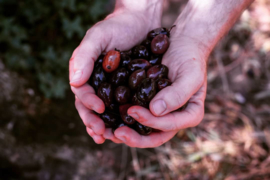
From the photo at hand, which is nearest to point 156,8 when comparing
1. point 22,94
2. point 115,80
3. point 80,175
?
point 115,80

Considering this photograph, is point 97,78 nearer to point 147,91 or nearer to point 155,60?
point 147,91

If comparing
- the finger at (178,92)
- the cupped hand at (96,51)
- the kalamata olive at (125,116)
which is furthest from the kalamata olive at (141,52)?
the kalamata olive at (125,116)

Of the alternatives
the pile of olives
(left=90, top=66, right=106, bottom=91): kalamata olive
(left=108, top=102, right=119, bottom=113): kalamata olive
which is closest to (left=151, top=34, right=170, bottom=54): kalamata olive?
the pile of olives

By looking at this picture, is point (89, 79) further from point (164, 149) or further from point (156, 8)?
point (164, 149)

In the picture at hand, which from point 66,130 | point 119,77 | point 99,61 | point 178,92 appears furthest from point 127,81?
point 66,130

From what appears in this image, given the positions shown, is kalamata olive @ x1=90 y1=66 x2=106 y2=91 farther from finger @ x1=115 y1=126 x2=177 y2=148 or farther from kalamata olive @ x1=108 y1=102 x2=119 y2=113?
finger @ x1=115 y1=126 x2=177 y2=148

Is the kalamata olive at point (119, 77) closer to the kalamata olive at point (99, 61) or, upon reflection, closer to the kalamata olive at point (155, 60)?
the kalamata olive at point (99, 61)
